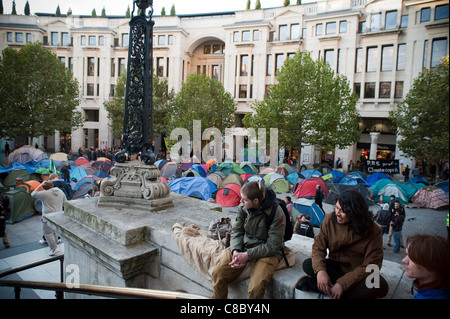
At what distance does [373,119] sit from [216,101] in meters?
18.0

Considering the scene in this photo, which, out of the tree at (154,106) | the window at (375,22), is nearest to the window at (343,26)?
the window at (375,22)

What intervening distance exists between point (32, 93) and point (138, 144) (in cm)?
2594

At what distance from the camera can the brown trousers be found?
2.67m

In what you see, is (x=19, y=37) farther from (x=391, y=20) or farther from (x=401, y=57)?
(x=401, y=57)

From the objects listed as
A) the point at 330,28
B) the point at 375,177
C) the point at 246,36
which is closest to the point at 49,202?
the point at 375,177

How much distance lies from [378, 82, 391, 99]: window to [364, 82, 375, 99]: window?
823 mm

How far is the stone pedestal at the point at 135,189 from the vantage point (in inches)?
209

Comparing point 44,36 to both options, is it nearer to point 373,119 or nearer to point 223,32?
point 223,32

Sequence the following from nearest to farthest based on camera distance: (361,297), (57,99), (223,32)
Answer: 1. (361,297)
2. (57,99)
3. (223,32)

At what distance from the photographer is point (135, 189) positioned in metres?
5.46

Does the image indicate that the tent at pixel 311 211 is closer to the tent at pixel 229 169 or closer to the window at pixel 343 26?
the tent at pixel 229 169

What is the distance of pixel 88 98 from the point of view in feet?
132

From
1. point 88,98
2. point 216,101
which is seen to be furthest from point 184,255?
point 88,98

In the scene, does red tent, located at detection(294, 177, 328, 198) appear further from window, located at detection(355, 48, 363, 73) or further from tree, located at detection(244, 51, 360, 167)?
window, located at detection(355, 48, 363, 73)
